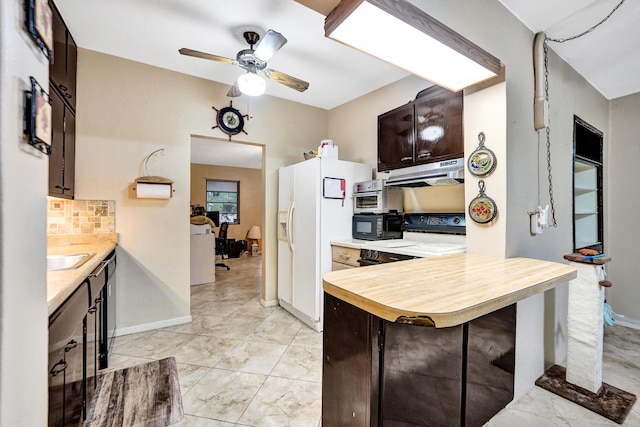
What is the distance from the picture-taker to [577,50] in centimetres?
218

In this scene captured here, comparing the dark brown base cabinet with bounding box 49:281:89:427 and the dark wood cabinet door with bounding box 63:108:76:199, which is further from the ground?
the dark wood cabinet door with bounding box 63:108:76:199

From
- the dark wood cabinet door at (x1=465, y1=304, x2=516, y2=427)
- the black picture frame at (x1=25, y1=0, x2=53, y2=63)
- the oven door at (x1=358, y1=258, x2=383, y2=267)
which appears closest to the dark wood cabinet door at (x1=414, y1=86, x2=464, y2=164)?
the oven door at (x1=358, y1=258, x2=383, y2=267)

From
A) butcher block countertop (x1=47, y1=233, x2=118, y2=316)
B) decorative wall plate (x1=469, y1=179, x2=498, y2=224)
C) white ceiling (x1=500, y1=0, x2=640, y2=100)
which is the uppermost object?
white ceiling (x1=500, y1=0, x2=640, y2=100)

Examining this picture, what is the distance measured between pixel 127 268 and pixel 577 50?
4.33m

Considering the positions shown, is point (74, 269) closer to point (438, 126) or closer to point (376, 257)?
point (376, 257)

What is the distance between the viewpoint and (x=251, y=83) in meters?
2.28

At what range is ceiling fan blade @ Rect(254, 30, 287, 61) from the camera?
6.27ft

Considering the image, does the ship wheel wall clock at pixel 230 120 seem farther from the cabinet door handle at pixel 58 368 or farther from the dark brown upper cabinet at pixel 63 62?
the cabinet door handle at pixel 58 368

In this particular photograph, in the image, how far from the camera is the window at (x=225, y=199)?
781cm

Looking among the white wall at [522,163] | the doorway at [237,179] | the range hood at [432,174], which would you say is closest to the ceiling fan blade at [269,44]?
the white wall at [522,163]

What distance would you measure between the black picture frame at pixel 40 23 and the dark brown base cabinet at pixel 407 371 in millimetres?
1180

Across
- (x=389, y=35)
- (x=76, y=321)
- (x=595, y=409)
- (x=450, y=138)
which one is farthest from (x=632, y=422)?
(x=76, y=321)

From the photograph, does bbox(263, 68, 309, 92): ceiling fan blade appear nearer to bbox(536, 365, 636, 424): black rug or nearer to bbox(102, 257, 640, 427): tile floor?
bbox(102, 257, 640, 427): tile floor

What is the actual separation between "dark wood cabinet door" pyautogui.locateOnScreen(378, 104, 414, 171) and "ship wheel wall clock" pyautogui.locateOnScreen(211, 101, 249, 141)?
1601mm
